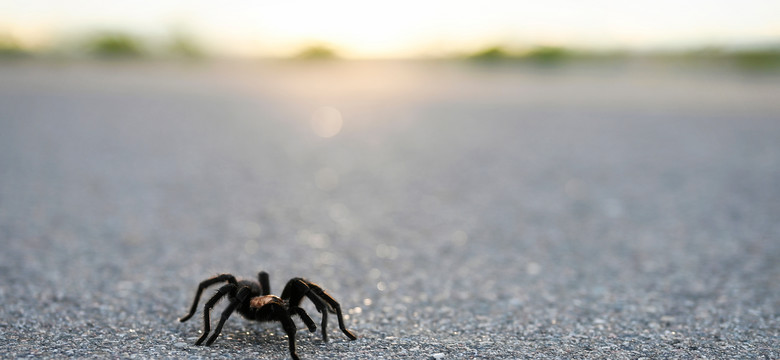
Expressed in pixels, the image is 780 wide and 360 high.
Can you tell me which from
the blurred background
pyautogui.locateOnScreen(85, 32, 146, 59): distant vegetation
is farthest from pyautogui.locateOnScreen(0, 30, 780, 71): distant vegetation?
the blurred background

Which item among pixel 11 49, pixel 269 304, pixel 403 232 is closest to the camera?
pixel 269 304

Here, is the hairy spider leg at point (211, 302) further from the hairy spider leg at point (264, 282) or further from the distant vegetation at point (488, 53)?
the distant vegetation at point (488, 53)

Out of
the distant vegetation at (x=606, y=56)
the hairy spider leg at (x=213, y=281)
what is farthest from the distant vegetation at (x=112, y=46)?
the hairy spider leg at (x=213, y=281)

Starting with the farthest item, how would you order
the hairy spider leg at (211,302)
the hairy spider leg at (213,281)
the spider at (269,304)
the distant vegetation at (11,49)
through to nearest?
the distant vegetation at (11,49)
the hairy spider leg at (213,281)
the hairy spider leg at (211,302)
the spider at (269,304)

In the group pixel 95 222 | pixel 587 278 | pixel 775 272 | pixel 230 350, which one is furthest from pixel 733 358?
pixel 95 222

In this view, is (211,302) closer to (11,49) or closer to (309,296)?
(309,296)

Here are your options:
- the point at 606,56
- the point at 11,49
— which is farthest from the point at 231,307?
the point at 606,56

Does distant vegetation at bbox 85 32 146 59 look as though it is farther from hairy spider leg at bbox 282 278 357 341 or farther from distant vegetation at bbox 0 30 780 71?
hairy spider leg at bbox 282 278 357 341
